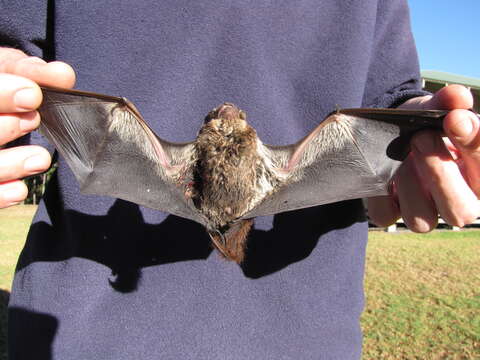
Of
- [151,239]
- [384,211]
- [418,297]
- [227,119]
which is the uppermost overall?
[227,119]

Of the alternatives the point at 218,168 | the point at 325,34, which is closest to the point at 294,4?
the point at 325,34

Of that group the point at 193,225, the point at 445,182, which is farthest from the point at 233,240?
the point at 445,182

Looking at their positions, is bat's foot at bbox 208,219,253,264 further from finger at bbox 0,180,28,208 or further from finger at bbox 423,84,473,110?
finger at bbox 423,84,473,110

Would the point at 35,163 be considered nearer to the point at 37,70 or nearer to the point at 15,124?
the point at 15,124

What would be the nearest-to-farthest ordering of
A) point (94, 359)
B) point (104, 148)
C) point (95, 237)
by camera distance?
point (94, 359) → point (95, 237) → point (104, 148)

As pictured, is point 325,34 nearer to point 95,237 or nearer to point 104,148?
point 104,148

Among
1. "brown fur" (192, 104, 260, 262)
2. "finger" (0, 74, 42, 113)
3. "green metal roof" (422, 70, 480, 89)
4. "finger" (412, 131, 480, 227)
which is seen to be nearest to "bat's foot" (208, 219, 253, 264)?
"brown fur" (192, 104, 260, 262)
